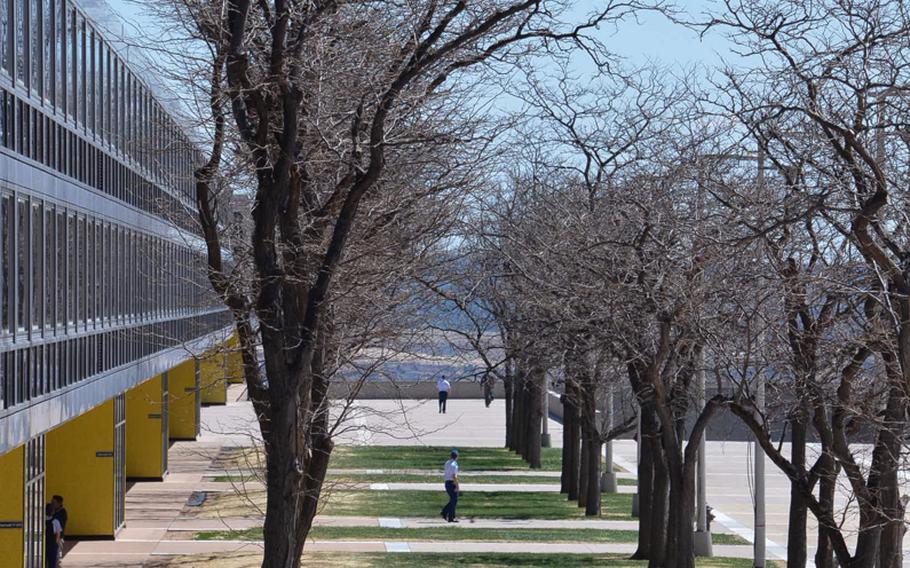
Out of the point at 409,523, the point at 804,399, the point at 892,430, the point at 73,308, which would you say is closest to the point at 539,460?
the point at 409,523

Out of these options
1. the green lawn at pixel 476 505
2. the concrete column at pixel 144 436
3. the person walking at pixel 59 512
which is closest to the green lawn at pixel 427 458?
the concrete column at pixel 144 436

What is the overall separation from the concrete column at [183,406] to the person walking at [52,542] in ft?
72.8

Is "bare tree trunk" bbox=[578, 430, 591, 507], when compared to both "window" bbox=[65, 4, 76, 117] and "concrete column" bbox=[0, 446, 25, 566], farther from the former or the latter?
"window" bbox=[65, 4, 76, 117]

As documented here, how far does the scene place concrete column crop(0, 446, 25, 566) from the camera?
796 inches

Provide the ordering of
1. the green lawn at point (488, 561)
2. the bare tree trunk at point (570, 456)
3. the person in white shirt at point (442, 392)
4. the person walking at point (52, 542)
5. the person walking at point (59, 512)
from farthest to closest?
the person in white shirt at point (442, 392) < the bare tree trunk at point (570, 456) < the green lawn at point (488, 561) < the person walking at point (59, 512) < the person walking at point (52, 542)

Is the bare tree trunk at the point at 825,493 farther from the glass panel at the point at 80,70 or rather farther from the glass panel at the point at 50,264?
the glass panel at the point at 80,70

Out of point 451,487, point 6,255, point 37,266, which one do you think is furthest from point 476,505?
point 6,255

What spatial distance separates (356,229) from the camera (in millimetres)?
17750

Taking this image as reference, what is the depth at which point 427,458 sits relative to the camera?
46.7 metres

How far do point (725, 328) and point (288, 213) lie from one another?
603cm

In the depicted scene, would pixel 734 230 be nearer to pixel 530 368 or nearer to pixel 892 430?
pixel 892 430

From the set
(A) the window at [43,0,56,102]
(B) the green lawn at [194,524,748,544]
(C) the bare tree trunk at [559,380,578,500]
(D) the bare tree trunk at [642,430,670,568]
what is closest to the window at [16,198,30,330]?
(A) the window at [43,0,56,102]

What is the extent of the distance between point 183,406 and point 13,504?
2847cm

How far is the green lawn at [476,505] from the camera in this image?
108 feet
